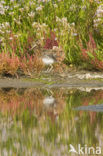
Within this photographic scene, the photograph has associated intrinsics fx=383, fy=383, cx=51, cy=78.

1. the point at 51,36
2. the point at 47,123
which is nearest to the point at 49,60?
the point at 51,36

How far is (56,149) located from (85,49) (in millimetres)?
8480

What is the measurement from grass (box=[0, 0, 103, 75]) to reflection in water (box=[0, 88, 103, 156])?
2.86 metres

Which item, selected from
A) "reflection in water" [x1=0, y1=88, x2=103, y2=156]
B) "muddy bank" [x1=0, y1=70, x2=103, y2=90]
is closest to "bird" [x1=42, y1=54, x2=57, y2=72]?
"muddy bank" [x1=0, y1=70, x2=103, y2=90]

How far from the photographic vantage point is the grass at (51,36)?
11.1 meters

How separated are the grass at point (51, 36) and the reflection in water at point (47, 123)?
2864mm

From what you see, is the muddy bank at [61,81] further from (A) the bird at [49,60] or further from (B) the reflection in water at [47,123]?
(B) the reflection in water at [47,123]

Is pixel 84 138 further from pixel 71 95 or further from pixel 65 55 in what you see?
pixel 65 55

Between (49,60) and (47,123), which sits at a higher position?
(47,123)

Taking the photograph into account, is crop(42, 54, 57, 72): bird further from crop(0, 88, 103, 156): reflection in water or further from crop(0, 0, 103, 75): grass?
crop(0, 88, 103, 156): reflection in water

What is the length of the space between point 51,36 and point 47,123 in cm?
733

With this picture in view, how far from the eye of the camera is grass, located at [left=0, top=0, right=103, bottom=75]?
11109 mm

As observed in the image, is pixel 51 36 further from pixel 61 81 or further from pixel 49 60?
pixel 61 81

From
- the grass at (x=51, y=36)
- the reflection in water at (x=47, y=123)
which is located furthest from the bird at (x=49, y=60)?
the reflection in water at (x=47, y=123)

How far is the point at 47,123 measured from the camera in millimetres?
5121
